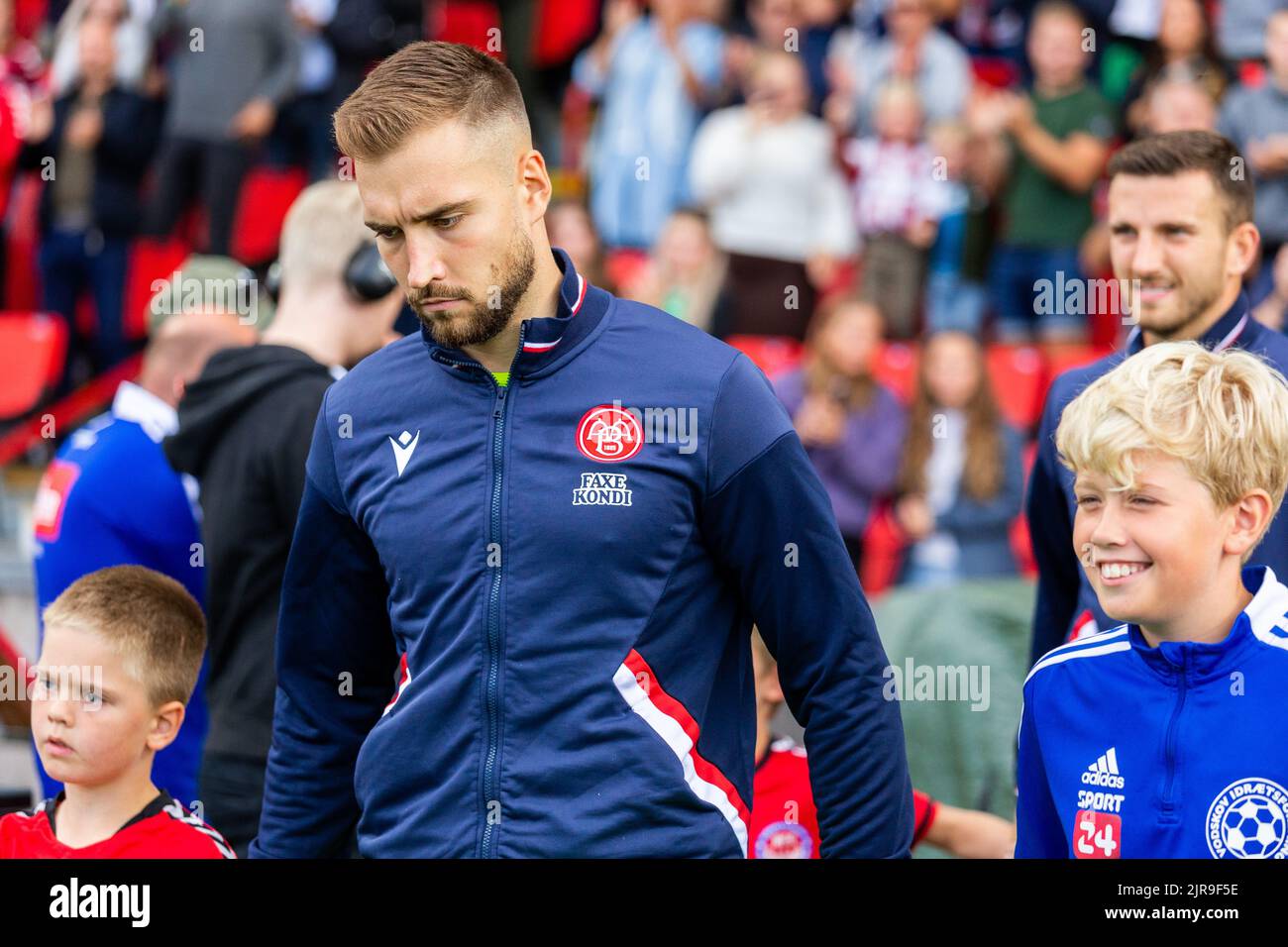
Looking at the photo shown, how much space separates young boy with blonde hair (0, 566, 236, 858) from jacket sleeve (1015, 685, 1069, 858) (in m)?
1.42

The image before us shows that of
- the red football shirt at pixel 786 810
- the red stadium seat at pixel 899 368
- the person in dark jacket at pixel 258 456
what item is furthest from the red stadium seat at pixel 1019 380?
the person in dark jacket at pixel 258 456

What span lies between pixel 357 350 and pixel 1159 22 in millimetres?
5980

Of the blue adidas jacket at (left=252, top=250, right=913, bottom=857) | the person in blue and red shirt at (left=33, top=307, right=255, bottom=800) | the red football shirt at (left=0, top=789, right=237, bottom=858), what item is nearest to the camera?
the blue adidas jacket at (left=252, top=250, right=913, bottom=857)

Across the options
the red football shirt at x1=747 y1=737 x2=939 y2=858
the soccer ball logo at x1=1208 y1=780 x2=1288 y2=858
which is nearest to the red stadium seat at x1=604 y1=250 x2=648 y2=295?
the red football shirt at x1=747 y1=737 x2=939 y2=858

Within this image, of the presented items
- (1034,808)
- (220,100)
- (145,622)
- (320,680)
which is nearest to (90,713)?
(145,622)

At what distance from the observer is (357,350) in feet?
13.6

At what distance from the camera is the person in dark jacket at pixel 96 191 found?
10.4 m

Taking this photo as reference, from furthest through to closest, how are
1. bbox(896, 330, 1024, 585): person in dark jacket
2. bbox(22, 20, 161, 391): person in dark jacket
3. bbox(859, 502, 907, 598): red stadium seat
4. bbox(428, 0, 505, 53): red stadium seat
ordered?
bbox(428, 0, 505, 53): red stadium seat
bbox(22, 20, 161, 391): person in dark jacket
bbox(859, 502, 907, 598): red stadium seat
bbox(896, 330, 1024, 585): person in dark jacket

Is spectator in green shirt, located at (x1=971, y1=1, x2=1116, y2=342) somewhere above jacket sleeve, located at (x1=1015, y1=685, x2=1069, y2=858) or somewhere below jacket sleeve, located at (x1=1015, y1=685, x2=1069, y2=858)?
above

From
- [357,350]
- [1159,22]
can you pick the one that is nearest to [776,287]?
[1159,22]

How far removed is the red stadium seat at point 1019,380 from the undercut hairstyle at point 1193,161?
4.60 meters

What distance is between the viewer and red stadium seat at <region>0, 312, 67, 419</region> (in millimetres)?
9984

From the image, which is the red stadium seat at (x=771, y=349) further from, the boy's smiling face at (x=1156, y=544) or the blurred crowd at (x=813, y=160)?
the boy's smiling face at (x=1156, y=544)

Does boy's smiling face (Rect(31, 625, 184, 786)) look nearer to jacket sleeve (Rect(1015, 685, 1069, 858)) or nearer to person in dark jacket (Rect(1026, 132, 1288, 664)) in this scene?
jacket sleeve (Rect(1015, 685, 1069, 858))
